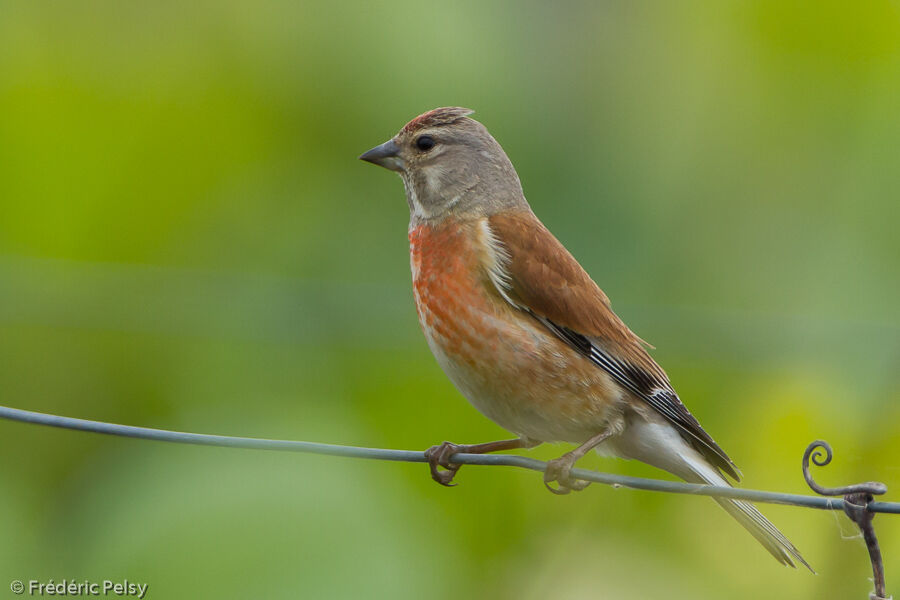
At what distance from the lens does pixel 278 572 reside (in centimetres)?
362

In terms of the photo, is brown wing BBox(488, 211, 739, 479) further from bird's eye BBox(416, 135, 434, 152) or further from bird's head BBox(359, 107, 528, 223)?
bird's eye BBox(416, 135, 434, 152)

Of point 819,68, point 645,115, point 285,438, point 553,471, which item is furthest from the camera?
point 645,115

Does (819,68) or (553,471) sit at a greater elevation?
(819,68)

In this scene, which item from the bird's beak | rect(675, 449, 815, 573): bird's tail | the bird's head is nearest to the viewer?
rect(675, 449, 815, 573): bird's tail

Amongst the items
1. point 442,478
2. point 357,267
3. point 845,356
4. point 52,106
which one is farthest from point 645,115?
point 442,478

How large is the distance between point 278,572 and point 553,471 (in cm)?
92

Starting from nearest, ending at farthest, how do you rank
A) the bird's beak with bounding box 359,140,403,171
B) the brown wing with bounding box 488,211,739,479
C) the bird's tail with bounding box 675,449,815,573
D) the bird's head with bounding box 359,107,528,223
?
1. the bird's tail with bounding box 675,449,815,573
2. the brown wing with bounding box 488,211,739,479
3. the bird's head with bounding box 359,107,528,223
4. the bird's beak with bounding box 359,140,403,171

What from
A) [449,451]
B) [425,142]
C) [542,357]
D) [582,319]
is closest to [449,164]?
[425,142]

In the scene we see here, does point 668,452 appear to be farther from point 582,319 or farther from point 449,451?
point 449,451

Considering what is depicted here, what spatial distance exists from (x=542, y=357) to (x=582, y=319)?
0.21 meters

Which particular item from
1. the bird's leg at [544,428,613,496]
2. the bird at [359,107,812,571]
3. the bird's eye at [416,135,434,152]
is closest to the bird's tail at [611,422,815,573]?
the bird at [359,107,812,571]

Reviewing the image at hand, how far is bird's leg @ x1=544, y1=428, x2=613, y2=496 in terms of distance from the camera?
10.7 feet

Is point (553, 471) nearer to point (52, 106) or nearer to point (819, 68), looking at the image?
point (52, 106)

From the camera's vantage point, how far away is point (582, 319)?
3.44 m
